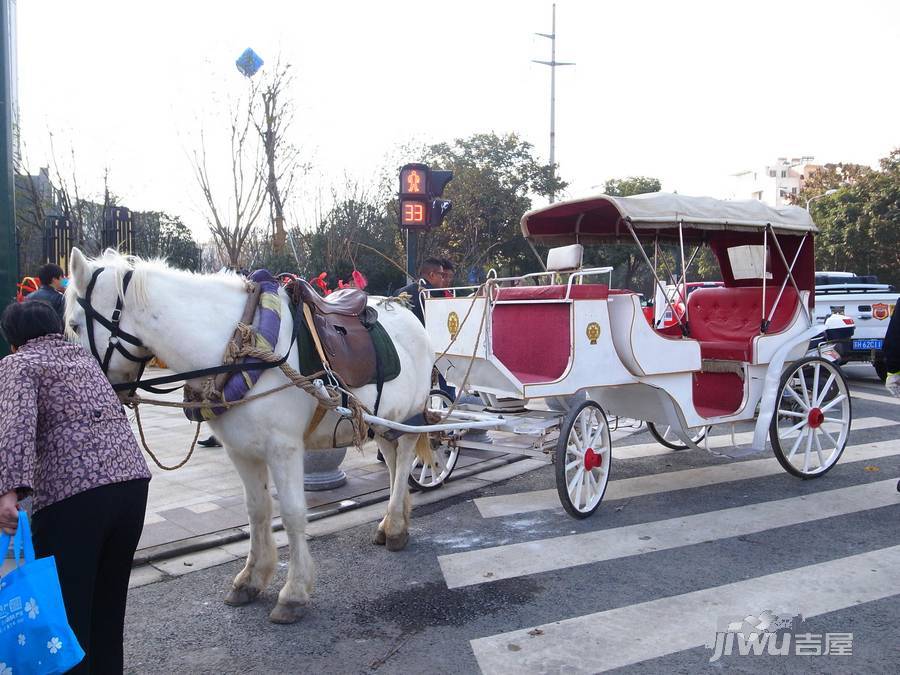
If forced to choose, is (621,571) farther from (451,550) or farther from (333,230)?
(333,230)

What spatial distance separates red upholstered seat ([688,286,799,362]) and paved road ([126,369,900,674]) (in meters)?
1.35

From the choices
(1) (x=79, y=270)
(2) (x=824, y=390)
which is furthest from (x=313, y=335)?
(2) (x=824, y=390)

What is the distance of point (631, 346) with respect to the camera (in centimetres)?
533

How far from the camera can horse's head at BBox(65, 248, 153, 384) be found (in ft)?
10.2

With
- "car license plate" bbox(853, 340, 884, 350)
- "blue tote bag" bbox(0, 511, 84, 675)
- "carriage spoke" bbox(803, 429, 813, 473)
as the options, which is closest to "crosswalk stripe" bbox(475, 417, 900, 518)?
"carriage spoke" bbox(803, 429, 813, 473)

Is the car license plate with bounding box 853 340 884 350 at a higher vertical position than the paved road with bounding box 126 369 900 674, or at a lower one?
higher

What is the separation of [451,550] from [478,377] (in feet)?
5.41

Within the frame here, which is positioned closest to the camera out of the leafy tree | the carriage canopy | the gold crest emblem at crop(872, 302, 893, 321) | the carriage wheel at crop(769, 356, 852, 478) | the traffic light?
the carriage canopy

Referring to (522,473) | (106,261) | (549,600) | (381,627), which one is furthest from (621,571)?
(106,261)

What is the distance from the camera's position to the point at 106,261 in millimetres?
3299

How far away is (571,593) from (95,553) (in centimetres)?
257

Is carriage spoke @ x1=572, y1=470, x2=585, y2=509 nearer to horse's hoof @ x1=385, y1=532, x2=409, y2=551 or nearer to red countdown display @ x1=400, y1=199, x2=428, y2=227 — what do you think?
horse's hoof @ x1=385, y1=532, x2=409, y2=551

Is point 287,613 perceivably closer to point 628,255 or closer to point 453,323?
point 453,323

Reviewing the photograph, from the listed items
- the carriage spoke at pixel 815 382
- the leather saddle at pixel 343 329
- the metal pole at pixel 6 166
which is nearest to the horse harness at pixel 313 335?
the leather saddle at pixel 343 329
